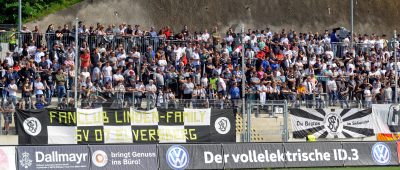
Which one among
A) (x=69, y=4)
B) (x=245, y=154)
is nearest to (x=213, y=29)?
(x=69, y=4)

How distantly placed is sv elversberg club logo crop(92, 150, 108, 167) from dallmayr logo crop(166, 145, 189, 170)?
2083 mm

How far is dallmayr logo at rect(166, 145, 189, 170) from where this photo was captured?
2883cm

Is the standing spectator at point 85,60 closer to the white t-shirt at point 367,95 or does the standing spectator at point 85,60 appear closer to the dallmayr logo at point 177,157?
the dallmayr logo at point 177,157

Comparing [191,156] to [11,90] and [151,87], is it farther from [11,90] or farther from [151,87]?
[11,90]

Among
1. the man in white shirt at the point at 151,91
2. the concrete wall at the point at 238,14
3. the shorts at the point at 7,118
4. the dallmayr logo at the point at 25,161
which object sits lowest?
the dallmayr logo at the point at 25,161

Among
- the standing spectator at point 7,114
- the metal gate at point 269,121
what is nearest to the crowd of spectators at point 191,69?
the standing spectator at point 7,114

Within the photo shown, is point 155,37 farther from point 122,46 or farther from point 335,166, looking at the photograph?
point 335,166

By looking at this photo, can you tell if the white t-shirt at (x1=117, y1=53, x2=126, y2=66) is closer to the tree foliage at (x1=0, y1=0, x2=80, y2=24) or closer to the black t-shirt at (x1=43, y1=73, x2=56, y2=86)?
the black t-shirt at (x1=43, y1=73, x2=56, y2=86)

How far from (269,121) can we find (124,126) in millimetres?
5878

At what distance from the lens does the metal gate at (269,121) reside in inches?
1344

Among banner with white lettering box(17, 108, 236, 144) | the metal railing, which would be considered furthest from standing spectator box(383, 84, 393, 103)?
the metal railing

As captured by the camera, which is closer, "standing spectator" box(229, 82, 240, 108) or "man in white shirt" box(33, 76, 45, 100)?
"man in white shirt" box(33, 76, 45, 100)

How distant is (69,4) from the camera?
42344 millimetres

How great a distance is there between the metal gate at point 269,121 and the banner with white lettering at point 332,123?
0.46m
